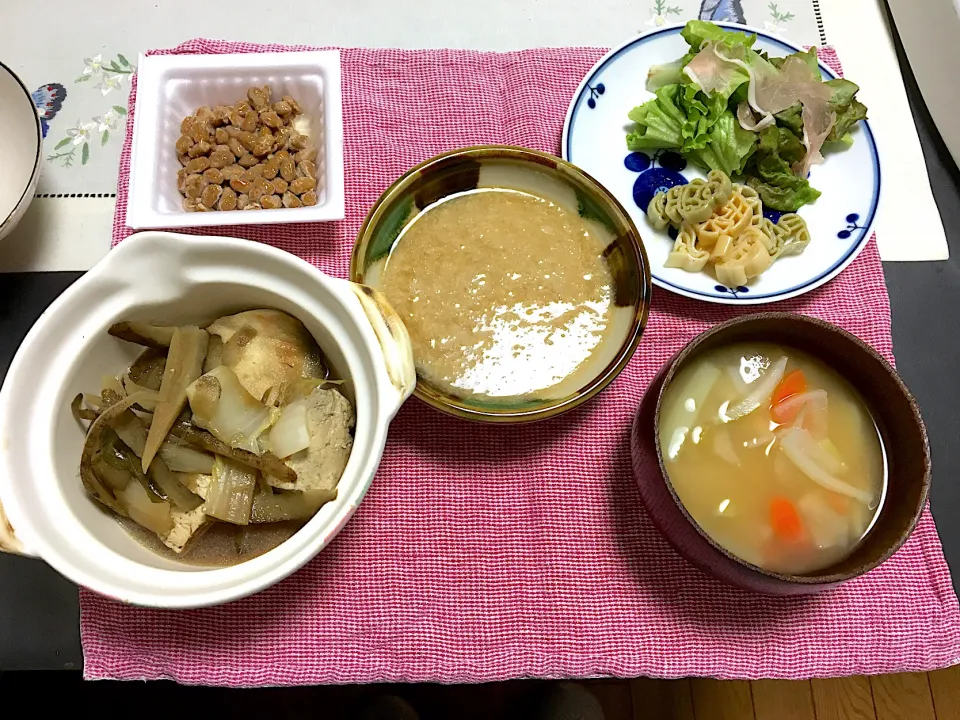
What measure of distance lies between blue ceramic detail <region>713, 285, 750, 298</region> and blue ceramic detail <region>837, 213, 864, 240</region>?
21 centimetres

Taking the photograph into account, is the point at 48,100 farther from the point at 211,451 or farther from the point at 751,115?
the point at 751,115

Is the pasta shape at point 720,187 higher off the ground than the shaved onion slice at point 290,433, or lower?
higher

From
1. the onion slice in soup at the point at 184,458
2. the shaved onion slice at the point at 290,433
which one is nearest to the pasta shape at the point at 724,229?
the shaved onion slice at the point at 290,433

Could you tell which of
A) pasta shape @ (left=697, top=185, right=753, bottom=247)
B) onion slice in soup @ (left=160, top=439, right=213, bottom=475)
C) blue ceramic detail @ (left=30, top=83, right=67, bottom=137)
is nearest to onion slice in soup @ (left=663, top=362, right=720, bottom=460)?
pasta shape @ (left=697, top=185, right=753, bottom=247)

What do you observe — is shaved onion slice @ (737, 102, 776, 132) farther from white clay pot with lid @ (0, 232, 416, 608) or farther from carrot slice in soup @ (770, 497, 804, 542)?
white clay pot with lid @ (0, 232, 416, 608)

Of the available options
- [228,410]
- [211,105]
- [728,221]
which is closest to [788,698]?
[728,221]

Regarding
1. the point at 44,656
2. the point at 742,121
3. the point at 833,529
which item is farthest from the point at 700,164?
the point at 44,656

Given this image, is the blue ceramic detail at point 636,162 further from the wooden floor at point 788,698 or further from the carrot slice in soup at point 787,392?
the wooden floor at point 788,698

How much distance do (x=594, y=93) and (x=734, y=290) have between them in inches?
17.0

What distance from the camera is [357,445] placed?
825 mm

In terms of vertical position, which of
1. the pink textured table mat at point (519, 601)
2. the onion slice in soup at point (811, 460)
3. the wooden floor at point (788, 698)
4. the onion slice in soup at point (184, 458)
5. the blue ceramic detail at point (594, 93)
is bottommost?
the wooden floor at point (788, 698)

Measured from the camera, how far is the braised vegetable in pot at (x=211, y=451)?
Result: 840 mm

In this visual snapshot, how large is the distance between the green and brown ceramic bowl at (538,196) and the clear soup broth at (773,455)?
0.12 metres

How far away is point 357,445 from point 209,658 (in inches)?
17.7
